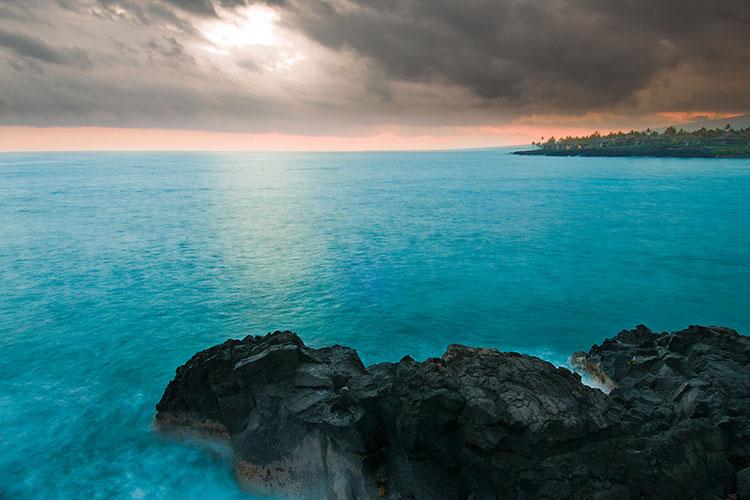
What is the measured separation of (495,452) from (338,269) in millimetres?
33523

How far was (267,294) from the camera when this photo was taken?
38.4 meters

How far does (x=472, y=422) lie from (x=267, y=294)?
1097 inches

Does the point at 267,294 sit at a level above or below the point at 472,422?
below

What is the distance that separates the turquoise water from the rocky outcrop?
3057mm

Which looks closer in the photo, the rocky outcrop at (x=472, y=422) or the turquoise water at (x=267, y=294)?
the rocky outcrop at (x=472, y=422)

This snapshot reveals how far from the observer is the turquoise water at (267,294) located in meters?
19.8

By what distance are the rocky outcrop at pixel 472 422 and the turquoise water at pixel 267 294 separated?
306 cm

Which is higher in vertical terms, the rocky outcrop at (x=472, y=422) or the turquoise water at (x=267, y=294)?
the rocky outcrop at (x=472, y=422)

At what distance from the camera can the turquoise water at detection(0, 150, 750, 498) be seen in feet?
65.0

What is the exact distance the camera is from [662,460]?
1277cm

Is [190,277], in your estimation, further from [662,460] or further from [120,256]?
[662,460]

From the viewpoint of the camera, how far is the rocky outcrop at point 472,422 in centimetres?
1288

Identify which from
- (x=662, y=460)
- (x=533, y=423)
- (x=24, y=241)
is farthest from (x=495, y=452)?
(x=24, y=241)

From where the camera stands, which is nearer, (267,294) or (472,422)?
(472,422)
